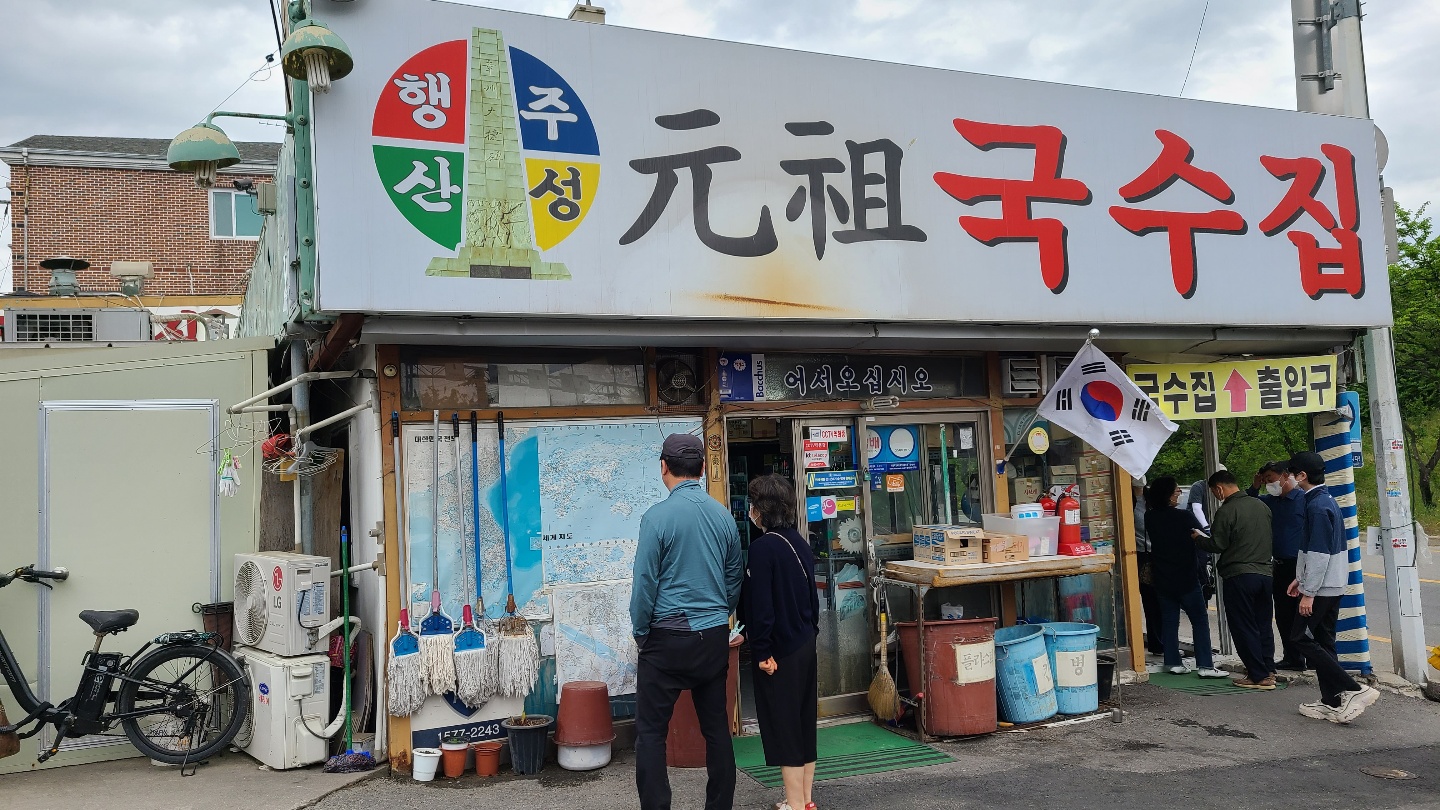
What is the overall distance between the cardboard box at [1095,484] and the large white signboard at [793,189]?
1690 millimetres

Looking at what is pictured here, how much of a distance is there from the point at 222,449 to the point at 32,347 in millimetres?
6517

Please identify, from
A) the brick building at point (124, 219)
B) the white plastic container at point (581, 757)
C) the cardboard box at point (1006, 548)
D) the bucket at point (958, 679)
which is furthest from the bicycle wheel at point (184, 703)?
the brick building at point (124, 219)

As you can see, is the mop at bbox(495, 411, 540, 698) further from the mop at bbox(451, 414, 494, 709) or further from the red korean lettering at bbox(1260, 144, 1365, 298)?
the red korean lettering at bbox(1260, 144, 1365, 298)

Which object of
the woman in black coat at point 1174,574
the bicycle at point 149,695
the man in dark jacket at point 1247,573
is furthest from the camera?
the woman in black coat at point 1174,574

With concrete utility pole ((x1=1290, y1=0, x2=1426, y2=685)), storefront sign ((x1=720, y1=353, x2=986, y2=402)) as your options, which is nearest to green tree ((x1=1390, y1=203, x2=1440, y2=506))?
concrete utility pole ((x1=1290, y1=0, x2=1426, y2=685))

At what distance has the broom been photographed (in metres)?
7.66

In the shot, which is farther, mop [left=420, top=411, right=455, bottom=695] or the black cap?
mop [left=420, top=411, right=455, bottom=695]

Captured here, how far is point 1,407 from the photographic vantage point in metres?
7.13

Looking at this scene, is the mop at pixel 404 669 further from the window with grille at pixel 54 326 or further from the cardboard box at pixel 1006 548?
the window with grille at pixel 54 326

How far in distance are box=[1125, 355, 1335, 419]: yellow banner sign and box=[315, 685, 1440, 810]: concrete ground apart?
261cm

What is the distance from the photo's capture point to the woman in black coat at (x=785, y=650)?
561 cm

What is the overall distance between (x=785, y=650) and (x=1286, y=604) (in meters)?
6.03

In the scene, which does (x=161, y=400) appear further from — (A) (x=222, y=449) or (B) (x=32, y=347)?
(B) (x=32, y=347)

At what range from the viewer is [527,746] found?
21.7 feet
